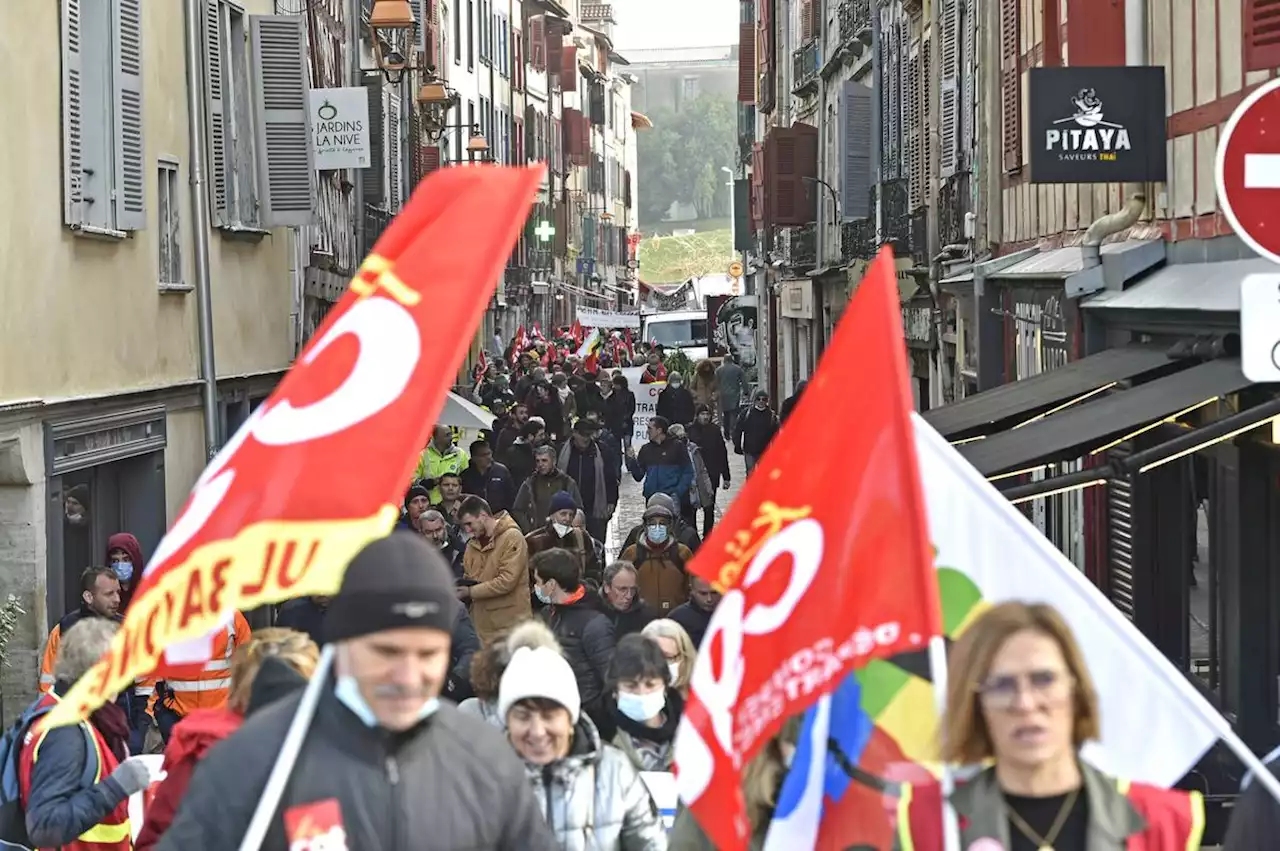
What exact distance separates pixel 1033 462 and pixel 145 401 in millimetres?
8156

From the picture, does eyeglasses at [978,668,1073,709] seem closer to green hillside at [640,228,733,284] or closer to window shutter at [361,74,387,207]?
window shutter at [361,74,387,207]

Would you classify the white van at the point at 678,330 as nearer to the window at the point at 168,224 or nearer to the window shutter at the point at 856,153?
the window shutter at the point at 856,153

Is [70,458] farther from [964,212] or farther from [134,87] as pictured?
[964,212]

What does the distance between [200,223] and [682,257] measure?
12682 cm

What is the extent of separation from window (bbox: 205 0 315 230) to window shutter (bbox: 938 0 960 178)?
5.47 metres

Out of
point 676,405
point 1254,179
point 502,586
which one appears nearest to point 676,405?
point 676,405

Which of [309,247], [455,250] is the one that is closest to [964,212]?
[309,247]

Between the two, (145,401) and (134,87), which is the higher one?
(134,87)

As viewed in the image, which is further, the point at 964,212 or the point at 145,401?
the point at 964,212

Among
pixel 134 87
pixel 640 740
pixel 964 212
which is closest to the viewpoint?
pixel 640 740

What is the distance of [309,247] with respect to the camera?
21.8 meters

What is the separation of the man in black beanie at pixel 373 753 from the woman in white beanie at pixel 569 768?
5.46 ft

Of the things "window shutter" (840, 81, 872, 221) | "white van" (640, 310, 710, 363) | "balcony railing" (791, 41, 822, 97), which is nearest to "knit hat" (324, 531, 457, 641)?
"window shutter" (840, 81, 872, 221)

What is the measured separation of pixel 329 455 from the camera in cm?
435
